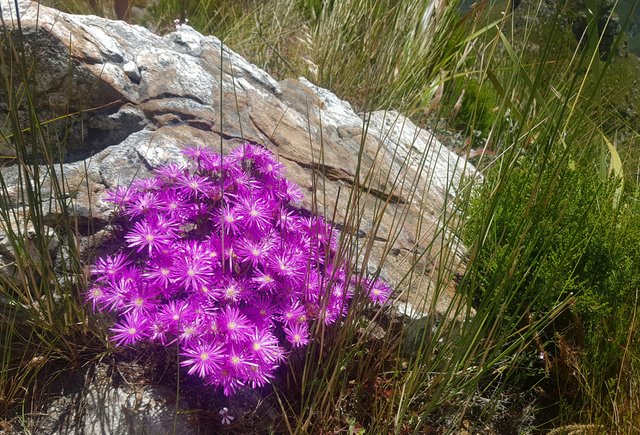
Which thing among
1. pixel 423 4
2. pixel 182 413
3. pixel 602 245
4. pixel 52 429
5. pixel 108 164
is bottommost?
pixel 52 429

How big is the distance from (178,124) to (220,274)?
3.31 feet

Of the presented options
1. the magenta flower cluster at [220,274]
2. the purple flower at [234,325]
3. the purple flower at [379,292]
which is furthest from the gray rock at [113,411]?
the purple flower at [379,292]

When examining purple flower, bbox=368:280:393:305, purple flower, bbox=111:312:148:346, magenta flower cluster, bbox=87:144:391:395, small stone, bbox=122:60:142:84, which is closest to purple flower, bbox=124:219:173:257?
magenta flower cluster, bbox=87:144:391:395

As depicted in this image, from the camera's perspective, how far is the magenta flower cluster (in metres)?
1.67

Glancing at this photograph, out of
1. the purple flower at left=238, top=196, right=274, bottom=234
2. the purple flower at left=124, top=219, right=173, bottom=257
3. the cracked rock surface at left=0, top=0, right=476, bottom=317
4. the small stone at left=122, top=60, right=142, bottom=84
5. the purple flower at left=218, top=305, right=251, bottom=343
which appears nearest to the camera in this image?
the purple flower at left=218, top=305, right=251, bottom=343

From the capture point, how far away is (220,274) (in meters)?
1.81

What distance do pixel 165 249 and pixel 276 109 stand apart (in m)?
→ 1.40

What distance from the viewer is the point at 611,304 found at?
2.36 m

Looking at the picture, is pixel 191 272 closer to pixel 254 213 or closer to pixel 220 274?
pixel 220 274

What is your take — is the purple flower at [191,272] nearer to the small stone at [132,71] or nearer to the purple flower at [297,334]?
the purple flower at [297,334]

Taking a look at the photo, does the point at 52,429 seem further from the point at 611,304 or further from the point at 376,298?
the point at 611,304

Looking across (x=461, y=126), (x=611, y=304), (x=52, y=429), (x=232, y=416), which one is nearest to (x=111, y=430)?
(x=52, y=429)

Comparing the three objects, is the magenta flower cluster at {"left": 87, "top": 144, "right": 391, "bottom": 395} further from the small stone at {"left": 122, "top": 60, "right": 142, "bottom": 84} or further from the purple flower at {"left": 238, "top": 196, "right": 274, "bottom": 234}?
the small stone at {"left": 122, "top": 60, "right": 142, "bottom": 84}

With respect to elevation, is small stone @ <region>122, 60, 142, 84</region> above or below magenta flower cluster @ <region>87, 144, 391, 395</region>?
above
